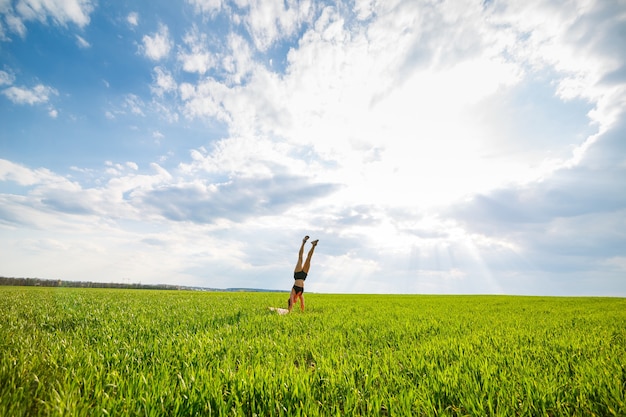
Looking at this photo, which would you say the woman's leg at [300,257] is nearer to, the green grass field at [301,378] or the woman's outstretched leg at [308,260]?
the woman's outstretched leg at [308,260]

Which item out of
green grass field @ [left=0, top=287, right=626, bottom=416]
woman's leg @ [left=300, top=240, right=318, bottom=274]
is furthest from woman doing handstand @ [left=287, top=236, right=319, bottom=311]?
green grass field @ [left=0, top=287, right=626, bottom=416]

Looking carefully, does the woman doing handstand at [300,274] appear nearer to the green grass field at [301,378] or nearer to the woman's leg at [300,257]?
the woman's leg at [300,257]

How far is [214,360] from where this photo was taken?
14.6 feet

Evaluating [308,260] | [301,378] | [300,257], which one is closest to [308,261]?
[308,260]

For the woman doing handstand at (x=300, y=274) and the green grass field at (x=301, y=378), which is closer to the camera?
the green grass field at (x=301, y=378)

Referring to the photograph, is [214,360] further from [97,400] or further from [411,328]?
[411,328]

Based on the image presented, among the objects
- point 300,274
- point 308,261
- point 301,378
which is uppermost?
point 308,261

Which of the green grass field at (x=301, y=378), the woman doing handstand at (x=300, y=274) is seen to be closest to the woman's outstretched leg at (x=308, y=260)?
the woman doing handstand at (x=300, y=274)

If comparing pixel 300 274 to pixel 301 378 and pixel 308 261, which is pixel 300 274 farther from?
pixel 301 378

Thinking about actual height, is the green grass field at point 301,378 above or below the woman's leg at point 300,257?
below

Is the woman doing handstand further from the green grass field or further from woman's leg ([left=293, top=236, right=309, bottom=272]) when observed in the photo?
the green grass field

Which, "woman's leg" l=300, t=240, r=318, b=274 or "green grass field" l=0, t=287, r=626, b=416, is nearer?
"green grass field" l=0, t=287, r=626, b=416

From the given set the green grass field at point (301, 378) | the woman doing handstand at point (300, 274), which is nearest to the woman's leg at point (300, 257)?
the woman doing handstand at point (300, 274)

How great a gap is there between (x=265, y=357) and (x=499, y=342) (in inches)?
201
